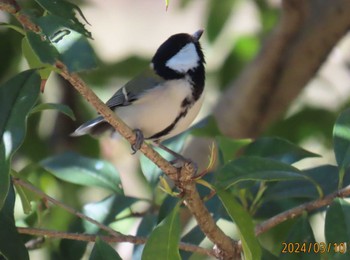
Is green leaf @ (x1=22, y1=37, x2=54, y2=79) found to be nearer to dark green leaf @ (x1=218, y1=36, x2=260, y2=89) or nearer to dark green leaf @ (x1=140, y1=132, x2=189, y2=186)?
dark green leaf @ (x1=140, y1=132, x2=189, y2=186)

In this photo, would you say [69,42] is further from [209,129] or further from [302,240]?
[209,129]

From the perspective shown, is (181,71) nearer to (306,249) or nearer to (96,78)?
(306,249)

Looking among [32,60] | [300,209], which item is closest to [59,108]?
[32,60]

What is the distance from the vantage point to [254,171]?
3.99ft

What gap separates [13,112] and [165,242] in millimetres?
283

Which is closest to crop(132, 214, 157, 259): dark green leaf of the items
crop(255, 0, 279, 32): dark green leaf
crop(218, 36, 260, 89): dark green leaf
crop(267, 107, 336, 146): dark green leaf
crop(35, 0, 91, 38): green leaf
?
crop(35, 0, 91, 38): green leaf

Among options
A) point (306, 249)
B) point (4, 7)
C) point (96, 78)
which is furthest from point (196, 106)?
point (96, 78)

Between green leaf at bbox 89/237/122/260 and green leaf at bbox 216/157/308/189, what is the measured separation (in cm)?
19

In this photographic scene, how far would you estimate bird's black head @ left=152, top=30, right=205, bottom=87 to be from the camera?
4.76ft

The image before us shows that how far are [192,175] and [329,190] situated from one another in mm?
375

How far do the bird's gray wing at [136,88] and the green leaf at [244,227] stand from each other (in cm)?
35

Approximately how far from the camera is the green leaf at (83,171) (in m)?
1.54

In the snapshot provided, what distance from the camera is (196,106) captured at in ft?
4.60

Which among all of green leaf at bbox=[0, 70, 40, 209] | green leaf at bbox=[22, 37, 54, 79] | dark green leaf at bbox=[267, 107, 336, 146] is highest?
green leaf at bbox=[22, 37, 54, 79]
